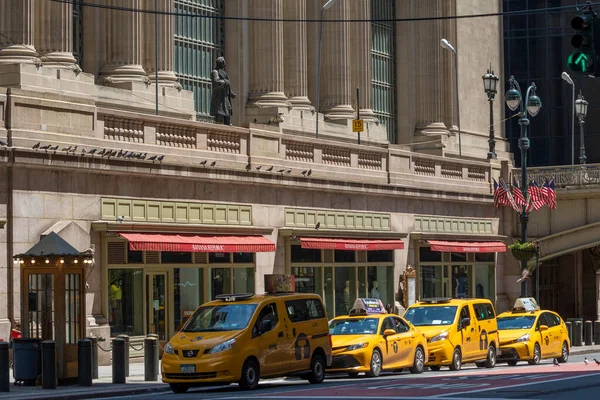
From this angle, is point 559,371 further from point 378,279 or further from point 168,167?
point 378,279

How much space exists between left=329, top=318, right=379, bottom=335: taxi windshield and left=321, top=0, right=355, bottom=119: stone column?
24.2m

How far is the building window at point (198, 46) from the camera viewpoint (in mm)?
50281

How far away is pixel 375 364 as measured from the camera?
3153cm

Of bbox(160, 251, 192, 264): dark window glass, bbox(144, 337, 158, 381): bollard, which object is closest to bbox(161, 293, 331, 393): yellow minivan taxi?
bbox(144, 337, 158, 381): bollard

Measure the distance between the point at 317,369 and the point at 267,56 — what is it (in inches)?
936

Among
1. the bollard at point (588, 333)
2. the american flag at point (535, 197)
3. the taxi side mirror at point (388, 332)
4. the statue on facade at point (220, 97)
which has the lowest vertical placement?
the bollard at point (588, 333)

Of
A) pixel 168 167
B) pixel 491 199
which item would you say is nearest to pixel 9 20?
pixel 168 167

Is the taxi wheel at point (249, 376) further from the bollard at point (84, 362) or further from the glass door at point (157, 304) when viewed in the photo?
the glass door at point (157, 304)

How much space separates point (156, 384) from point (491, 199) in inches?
1143

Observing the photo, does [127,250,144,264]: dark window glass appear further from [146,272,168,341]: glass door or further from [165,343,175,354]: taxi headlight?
[165,343,175,354]: taxi headlight

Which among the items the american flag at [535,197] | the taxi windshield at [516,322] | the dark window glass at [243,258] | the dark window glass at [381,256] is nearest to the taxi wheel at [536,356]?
the taxi windshield at [516,322]

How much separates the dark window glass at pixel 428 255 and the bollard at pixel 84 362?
953 inches

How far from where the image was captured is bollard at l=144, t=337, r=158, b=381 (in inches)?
1168

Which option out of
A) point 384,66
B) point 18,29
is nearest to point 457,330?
point 18,29
